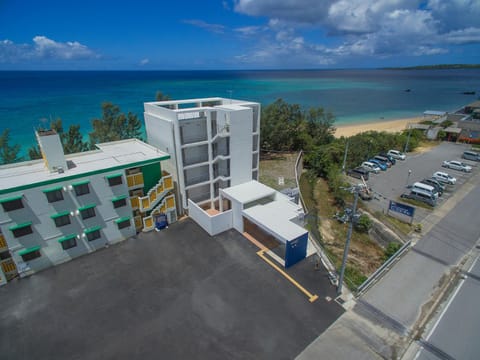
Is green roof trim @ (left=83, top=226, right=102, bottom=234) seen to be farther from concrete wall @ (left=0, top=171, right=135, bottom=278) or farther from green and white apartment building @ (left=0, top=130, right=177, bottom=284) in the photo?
concrete wall @ (left=0, top=171, right=135, bottom=278)

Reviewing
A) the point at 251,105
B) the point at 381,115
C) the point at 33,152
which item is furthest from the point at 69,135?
the point at 381,115

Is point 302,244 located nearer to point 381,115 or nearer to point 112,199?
point 112,199

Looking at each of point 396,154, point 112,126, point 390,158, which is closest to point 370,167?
point 390,158

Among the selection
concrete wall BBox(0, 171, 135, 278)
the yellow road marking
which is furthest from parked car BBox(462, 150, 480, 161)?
concrete wall BBox(0, 171, 135, 278)

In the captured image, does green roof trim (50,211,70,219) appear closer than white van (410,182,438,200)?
Yes

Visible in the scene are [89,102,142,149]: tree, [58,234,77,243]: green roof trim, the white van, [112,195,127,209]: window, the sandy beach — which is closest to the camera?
[58,234,77,243]: green roof trim

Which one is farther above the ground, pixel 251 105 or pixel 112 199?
pixel 251 105

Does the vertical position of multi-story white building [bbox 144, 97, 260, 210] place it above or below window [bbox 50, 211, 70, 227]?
above
